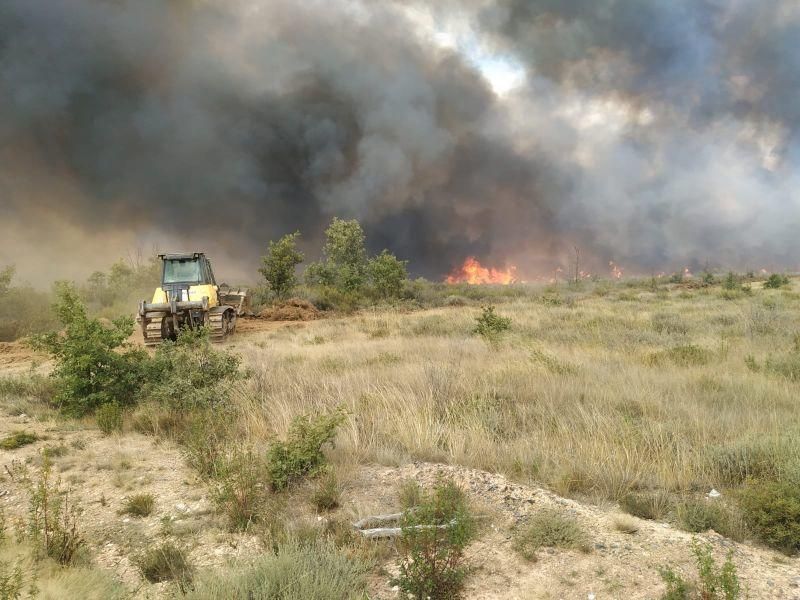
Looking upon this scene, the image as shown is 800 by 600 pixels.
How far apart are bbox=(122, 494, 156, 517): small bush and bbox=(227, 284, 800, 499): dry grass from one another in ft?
6.06

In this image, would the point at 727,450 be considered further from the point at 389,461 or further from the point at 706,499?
the point at 389,461

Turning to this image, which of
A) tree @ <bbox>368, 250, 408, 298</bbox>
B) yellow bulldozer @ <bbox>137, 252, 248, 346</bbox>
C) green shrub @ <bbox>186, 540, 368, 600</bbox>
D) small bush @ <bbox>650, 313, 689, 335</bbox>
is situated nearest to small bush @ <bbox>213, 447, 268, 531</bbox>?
green shrub @ <bbox>186, 540, 368, 600</bbox>

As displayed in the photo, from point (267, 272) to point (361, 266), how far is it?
10.3 metres

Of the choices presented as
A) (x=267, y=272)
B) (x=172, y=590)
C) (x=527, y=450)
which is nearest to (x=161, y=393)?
(x=172, y=590)

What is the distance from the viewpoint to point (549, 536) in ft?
13.6

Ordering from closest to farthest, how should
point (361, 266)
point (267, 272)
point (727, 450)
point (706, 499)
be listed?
point (706, 499), point (727, 450), point (267, 272), point (361, 266)

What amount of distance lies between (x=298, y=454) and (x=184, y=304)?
13.0 meters

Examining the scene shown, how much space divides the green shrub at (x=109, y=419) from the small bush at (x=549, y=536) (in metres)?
6.34

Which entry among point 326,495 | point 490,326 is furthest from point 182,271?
point 326,495

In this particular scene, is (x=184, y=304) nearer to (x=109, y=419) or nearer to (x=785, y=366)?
(x=109, y=419)

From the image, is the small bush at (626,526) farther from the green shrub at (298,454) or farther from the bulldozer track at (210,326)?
the bulldozer track at (210,326)

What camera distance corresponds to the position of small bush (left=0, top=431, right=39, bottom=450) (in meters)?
6.64

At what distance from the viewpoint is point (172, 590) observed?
3547mm

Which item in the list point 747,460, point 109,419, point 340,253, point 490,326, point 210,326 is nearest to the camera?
point 747,460
